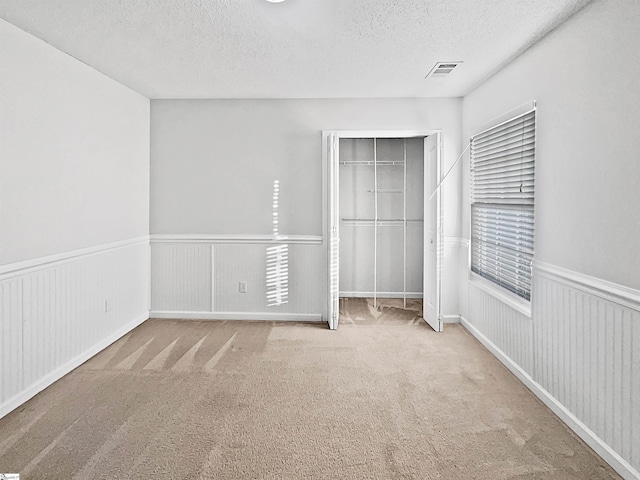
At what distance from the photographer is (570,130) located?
8.72ft

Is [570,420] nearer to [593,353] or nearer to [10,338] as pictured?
[593,353]

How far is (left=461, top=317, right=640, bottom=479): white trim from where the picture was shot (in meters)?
2.16

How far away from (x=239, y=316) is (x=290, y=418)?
235 centimetres

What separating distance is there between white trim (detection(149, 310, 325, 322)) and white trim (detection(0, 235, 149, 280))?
1000 mm

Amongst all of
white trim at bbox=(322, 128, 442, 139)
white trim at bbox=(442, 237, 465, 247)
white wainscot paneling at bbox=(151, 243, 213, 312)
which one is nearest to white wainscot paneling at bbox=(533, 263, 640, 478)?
white trim at bbox=(442, 237, 465, 247)

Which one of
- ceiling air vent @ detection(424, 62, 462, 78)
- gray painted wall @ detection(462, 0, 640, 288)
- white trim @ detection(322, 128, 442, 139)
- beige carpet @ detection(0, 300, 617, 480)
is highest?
ceiling air vent @ detection(424, 62, 462, 78)

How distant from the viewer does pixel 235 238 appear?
4895 millimetres

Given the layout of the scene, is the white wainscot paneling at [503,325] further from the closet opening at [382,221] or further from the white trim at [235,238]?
the white trim at [235,238]

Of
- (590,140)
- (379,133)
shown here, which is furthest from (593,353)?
(379,133)

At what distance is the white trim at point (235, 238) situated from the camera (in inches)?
192

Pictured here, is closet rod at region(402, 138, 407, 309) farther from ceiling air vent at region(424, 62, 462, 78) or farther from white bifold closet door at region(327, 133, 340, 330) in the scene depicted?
ceiling air vent at region(424, 62, 462, 78)

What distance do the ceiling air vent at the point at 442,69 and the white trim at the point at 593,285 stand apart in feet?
5.70

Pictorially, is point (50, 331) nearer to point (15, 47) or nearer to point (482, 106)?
point (15, 47)

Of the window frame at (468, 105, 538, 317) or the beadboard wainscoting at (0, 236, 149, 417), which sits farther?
the window frame at (468, 105, 538, 317)
